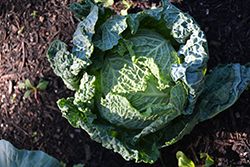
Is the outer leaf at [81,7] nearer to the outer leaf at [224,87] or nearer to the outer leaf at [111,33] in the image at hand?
the outer leaf at [111,33]

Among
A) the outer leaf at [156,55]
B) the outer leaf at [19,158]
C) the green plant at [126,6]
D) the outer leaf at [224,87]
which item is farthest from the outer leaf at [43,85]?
the outer leaf at [224,87]

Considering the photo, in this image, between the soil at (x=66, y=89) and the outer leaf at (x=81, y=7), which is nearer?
the outer leaf at (x=81, y=7)

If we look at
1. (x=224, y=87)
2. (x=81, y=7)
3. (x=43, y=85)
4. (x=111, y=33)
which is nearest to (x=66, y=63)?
(x=111, y=33)

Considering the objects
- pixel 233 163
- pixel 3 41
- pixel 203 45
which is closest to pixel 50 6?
pixel 3 41

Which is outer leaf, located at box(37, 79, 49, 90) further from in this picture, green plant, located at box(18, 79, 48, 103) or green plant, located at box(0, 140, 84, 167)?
green plant, located at box(0, 140, 84, 167)

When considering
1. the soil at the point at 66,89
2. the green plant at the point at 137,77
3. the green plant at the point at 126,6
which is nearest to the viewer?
the green plant at the point at 137,77

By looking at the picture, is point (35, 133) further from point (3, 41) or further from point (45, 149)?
point (3, 41)

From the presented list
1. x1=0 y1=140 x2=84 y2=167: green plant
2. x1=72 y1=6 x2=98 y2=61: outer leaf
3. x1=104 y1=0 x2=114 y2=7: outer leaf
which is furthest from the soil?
x1=72 y1=6 x2=98 y2=61: outer leaf
